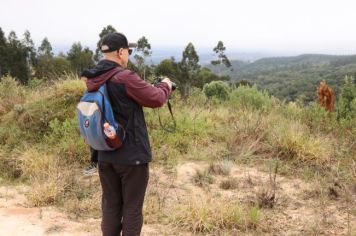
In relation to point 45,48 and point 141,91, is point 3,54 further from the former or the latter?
point 141,91

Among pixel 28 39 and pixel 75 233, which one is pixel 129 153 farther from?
pixel 28 39

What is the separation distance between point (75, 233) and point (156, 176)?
60.7 inches

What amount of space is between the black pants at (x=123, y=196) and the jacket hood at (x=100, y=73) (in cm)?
56

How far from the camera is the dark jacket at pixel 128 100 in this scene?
2955 millimetres

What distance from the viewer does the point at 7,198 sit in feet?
16.1

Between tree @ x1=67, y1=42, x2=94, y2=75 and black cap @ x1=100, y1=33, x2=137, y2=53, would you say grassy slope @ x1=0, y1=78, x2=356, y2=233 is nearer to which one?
black cap @ x1=100, y1=33, x2=137, y2=53

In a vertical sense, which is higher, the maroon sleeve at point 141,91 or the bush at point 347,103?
the maroon sleeve at point 141,91

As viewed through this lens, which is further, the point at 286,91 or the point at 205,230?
the point at 286,91

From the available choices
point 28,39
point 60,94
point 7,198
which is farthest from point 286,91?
point 7,198

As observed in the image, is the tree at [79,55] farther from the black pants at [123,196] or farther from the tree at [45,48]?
the black pants at [123,196]

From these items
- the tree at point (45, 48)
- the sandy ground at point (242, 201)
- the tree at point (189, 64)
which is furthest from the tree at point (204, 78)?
the sandy ground at point (242, 201)

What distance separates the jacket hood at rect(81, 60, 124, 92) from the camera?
3000mm

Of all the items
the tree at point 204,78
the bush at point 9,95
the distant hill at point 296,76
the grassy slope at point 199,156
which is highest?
the bush at point 9,95

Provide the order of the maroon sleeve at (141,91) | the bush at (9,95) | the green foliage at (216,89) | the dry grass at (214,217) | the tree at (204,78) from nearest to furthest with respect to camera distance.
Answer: the maroon sleeve at (141,91) → the dry grass at (214,217) → the bush at (9,95) → the green foliage at (216,89) → the tree at (204,78)
